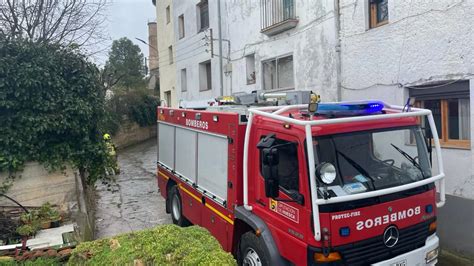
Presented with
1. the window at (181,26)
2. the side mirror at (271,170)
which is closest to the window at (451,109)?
the side mirror at (271,170)

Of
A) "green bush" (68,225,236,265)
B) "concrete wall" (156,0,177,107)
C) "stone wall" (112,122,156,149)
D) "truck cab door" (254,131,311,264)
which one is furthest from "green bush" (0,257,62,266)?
"stone wall" (112,122,156,149)

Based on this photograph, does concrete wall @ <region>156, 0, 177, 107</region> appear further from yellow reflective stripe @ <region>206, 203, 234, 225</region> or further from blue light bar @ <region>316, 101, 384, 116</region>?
blue light bar @ <region>316, 101, 384, 116</region>

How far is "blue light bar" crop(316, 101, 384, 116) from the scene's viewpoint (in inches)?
170

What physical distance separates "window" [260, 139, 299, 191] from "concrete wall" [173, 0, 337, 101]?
196 inches

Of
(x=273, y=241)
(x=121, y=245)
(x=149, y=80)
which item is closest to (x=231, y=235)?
(x=273, y=241)

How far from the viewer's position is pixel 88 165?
7.71 meters

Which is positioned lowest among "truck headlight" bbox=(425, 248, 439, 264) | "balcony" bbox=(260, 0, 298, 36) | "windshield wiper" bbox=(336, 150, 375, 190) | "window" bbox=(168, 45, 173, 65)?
"truck headlight" bbox=(425, 248, 439, 264)

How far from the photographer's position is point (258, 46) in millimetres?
11953

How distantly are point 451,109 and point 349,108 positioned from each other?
3.30 m

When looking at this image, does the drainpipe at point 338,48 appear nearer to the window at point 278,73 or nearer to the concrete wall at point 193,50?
the window at point 278,73

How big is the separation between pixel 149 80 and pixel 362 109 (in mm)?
38448

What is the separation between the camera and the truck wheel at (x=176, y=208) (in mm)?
7969

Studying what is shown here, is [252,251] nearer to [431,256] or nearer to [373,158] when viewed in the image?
[373,158]

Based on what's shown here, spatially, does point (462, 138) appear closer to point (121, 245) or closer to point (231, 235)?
point (231, 235)
